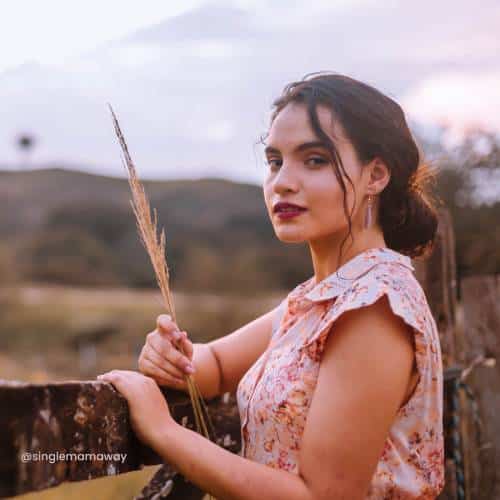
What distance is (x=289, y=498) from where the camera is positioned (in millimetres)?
1907

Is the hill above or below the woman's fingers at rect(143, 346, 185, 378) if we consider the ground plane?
above

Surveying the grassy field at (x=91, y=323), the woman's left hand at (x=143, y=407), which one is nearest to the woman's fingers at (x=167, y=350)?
the woman's left hand at (x=143, y=407)

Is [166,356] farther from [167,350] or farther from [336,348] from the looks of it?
[336,348]

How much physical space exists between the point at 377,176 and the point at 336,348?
60 centimetres

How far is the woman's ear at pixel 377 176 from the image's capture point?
229cm

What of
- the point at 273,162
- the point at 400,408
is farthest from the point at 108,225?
the point at 400,408

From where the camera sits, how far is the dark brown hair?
7.30ft

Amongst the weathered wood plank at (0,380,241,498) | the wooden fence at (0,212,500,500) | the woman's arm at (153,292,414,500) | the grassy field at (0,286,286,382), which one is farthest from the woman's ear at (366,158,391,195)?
the grassy field at (0,286,286,382)

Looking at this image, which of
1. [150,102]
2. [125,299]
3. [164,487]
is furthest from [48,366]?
[164,487]

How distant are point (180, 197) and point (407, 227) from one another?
3576 centimetres

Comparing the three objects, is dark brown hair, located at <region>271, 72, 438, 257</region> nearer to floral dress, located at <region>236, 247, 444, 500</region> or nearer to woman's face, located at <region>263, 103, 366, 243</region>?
woman's face, located at <region>263, 103, 366, 243</region>

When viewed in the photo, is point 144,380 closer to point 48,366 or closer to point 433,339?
point 433,339

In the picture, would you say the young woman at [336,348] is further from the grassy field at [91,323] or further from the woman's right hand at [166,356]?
the grassy field at [91,323]

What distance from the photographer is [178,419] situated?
2287 mm
